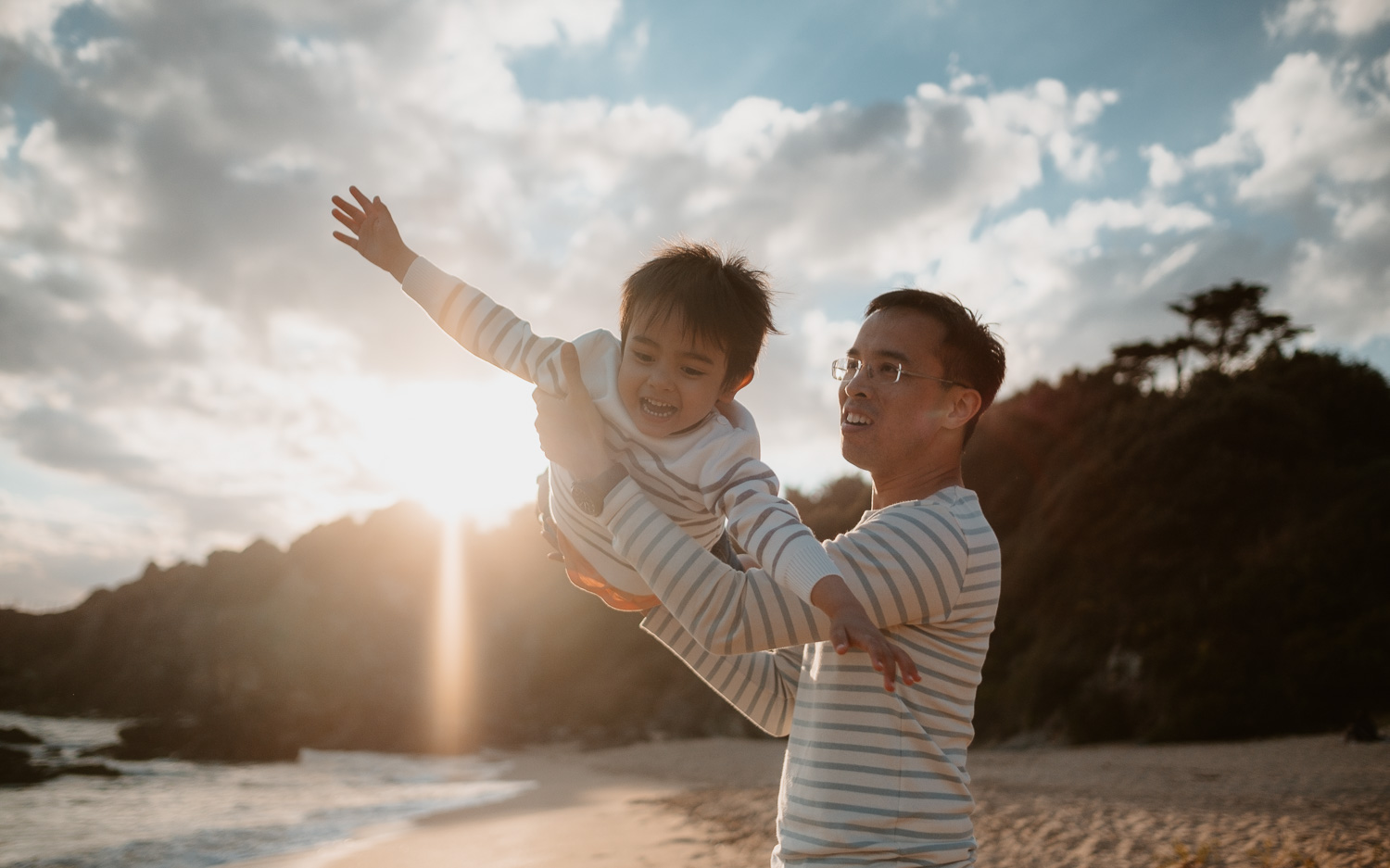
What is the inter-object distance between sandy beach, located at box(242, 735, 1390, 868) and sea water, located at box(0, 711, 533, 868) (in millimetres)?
1326

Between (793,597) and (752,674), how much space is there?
528 millimetres

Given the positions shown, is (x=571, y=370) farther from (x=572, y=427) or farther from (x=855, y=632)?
(x=855, y=632)

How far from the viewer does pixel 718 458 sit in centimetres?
216

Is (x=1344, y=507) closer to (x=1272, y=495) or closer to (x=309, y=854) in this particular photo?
(x=1272, y=495)

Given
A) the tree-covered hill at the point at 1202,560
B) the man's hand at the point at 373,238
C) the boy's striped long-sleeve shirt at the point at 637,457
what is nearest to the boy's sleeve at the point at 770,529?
the boy's striped long-sleeve shirt at the point at 637,457

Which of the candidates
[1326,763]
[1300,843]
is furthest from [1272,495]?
[1300,843]

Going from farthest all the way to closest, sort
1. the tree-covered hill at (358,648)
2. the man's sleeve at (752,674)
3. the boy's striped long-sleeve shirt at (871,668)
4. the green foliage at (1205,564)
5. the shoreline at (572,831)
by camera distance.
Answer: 1. the tree-covered hill at (358,648)
2. the green foliage at (1205,564)
3. the shoreline at (572,831)
4. the man's sleeve at (752,674)
5. the boy's striped long-sleeve shirt at (871,668)

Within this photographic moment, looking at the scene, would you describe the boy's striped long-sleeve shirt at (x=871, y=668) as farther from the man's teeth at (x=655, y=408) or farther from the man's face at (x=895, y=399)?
the man's teeth at (x=655, y=408)

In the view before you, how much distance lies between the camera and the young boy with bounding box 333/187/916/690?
2.12 m

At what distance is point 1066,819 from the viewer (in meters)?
9.79

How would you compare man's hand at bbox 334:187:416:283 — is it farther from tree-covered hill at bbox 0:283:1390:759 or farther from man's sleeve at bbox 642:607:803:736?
tree-covered hill at bbox 0:283:1390:759

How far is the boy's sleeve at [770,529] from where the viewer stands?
1703mm

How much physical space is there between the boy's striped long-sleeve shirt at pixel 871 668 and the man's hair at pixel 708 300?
2.77 ft

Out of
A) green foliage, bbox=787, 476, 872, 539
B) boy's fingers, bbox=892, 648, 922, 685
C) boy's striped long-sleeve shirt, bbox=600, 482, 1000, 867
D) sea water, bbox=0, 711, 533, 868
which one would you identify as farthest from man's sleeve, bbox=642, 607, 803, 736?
green foliage, bbox=787, 476, 872, 539
